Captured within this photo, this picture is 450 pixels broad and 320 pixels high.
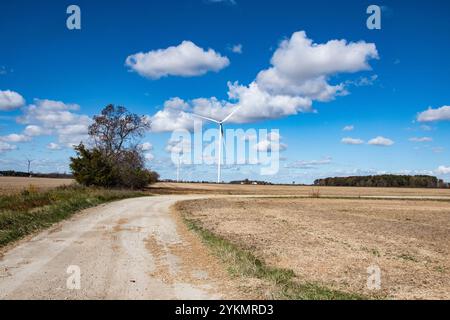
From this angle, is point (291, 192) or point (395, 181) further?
point (395, 181)

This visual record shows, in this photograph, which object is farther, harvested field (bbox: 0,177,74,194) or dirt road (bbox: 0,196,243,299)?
harvested field (bbox: 0,177,74,194)

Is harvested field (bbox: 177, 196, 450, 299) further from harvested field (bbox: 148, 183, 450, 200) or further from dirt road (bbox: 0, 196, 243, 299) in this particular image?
harvested field (bbox: 148, 183, 450, 200)

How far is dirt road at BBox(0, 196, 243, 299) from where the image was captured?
Answer: 8.82 metres

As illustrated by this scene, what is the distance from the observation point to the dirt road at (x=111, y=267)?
8.82 m

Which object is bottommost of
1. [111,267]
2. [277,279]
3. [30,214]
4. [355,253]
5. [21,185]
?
[355,253]

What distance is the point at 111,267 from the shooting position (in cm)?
1124

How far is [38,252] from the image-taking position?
13.2 m

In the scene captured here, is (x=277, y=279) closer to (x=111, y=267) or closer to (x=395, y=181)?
(x=111, y=267)

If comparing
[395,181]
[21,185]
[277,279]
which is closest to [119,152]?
[21,185]

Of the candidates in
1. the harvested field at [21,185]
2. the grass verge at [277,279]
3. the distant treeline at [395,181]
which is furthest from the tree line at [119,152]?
the distant treeline at [395,181]

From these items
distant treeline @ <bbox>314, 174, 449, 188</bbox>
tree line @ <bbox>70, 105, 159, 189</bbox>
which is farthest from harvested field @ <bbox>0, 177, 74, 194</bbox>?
distant treeline @ <bbox>314, 174, 449, 188</bbox>
